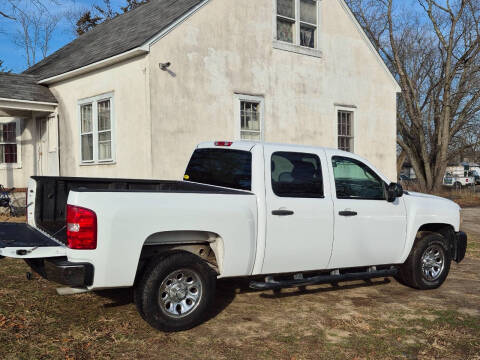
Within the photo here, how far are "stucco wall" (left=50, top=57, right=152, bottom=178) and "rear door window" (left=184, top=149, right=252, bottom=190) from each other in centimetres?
567

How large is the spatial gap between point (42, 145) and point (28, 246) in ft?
42.4

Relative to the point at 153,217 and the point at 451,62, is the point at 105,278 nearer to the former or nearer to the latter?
the point at 153,217

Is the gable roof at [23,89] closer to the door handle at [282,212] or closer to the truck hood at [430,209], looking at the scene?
the door handle at [282,212]

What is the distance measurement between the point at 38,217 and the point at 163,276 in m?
1.98

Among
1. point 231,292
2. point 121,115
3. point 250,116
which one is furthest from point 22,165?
point 231,292

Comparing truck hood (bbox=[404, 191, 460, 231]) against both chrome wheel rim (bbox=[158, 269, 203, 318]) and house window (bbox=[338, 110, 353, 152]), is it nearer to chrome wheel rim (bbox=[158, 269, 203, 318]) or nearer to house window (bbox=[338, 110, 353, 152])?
chrome wheel rim (bbox=[158, 269, 203, 318])

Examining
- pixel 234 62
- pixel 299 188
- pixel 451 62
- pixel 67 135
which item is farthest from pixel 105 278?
pixel 451 62

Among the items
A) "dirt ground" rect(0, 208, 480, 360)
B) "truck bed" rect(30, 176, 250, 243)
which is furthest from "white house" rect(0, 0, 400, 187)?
"dirt ground" rect(0, 208, 480, 360)

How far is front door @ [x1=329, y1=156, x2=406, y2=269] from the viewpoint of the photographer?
20.0 feet

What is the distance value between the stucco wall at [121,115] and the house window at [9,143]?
3590 mm

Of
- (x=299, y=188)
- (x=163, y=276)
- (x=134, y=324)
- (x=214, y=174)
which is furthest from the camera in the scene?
(x=214, y=174)

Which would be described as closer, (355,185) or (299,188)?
(299,188)

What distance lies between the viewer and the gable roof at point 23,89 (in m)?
14.2

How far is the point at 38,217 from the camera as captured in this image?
5934 millimetres
